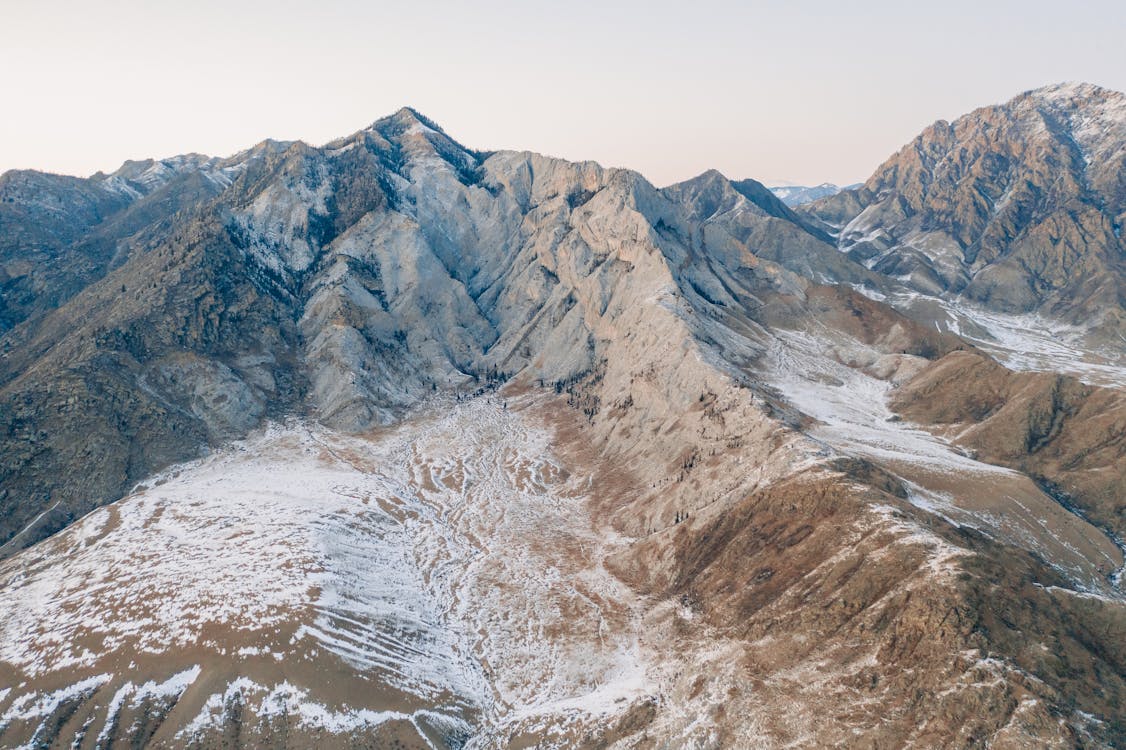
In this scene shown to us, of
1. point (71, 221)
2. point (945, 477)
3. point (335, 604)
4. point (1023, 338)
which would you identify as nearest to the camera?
point (335, 604)

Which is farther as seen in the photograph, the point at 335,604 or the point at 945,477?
the point at 945,477

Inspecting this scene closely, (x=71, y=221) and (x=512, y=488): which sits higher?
(x=71, y=221)

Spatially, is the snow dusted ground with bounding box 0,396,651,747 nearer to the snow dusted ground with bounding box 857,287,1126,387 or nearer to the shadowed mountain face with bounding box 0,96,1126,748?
the shadowed mountain face with bounding box 0,96,1126,748

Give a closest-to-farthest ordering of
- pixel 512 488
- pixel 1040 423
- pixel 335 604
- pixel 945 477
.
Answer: pixel 335 604 < pixel 945 477 < pixel 1040 423 < pixel 512 488

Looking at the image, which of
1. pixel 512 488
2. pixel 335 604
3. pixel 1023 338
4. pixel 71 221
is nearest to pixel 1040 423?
pixel 512 488

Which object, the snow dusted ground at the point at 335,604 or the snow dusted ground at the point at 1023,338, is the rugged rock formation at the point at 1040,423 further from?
the snow dusted ground at the point at 335,604

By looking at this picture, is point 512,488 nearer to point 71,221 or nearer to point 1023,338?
point 71,221

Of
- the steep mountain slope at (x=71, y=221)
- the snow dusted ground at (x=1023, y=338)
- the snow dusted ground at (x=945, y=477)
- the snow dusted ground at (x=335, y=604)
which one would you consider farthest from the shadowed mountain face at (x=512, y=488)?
the snow dusted ground at (x=1023, y=338)

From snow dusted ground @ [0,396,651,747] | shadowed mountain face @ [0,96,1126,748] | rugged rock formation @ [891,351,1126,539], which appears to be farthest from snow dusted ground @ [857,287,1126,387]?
snow dusted ground @ [0,396,651,747]
